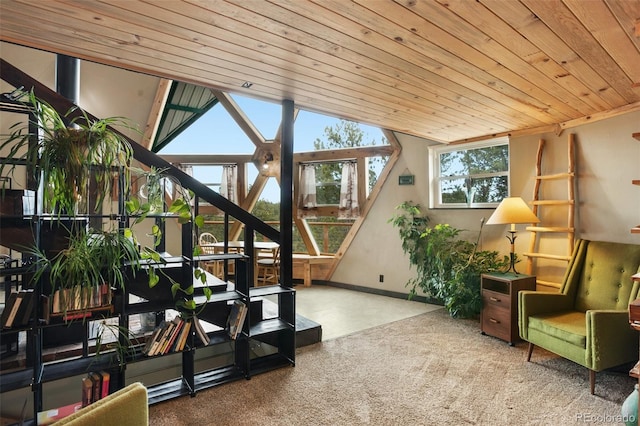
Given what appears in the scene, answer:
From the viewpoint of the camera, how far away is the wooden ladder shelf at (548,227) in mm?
3455

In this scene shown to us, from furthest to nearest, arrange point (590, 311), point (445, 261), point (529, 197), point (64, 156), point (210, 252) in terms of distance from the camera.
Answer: point (210, 252) < point (445, 261) < point (529, 197) < point (590, 311) < point (64, 156)

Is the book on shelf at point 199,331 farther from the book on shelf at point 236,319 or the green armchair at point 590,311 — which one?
the green armchair at point 590,311

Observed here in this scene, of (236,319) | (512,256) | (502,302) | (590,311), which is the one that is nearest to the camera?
(590,311)

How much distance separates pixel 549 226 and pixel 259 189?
14.4 ft

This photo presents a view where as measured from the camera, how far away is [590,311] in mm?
2375

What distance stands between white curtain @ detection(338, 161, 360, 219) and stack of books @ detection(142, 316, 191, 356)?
11.7ft

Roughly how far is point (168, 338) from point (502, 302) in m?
2.93

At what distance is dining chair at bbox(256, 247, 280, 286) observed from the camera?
18.4 ft

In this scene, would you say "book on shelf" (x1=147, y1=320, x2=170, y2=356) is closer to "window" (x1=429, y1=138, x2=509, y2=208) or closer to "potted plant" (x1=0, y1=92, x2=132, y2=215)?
"potted plant" (x1=0, y1=92, x2=132, y2=215)

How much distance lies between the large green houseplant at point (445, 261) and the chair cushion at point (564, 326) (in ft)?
2.82

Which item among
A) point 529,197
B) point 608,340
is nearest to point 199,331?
point 608,340

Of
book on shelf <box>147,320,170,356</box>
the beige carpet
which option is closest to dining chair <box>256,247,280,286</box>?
the beige carpet

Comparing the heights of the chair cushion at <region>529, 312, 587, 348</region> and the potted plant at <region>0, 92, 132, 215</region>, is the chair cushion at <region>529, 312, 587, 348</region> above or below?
below

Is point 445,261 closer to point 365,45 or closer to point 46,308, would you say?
point 365,45
